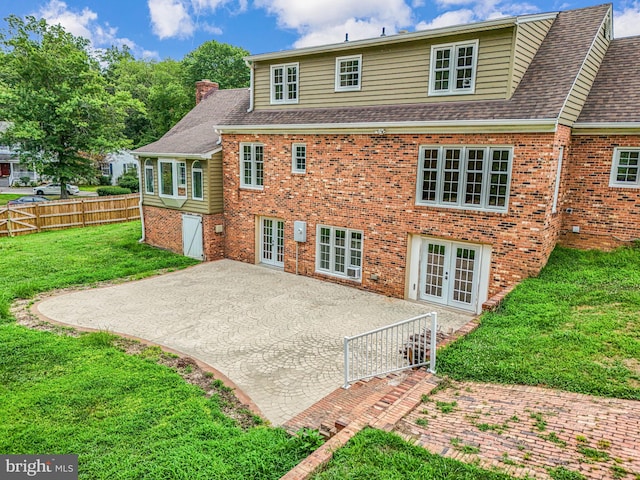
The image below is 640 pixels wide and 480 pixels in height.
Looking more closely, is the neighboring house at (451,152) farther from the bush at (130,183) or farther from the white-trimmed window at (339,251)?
the bush at (130,183)

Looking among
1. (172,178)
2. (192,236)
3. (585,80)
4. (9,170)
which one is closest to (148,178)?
(172,178)

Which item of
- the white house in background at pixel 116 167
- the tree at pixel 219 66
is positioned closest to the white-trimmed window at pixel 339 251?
the tree at pixel 219 66

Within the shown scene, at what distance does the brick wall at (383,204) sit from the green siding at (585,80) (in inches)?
24.5

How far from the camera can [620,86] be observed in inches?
480

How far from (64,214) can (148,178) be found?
27.0 ft

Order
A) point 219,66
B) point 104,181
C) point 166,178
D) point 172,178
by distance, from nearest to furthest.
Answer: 1. point 172,178
2. point 166,178
3. point 219,66
4. point 104,181

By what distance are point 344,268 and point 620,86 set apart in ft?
31.3

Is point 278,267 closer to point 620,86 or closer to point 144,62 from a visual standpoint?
point 620,86

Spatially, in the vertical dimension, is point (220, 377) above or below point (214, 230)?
below

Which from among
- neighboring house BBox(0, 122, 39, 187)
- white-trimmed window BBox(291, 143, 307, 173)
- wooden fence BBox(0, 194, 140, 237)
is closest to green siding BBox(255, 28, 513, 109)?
white-trimmed window BBox(291, 143, 307, 173)

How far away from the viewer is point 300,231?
15.3 m

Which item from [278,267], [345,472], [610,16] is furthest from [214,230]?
[610,16]

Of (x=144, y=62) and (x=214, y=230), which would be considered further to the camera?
(x=144, y=62)

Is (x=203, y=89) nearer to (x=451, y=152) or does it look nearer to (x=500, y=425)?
(x=451, y=152)
